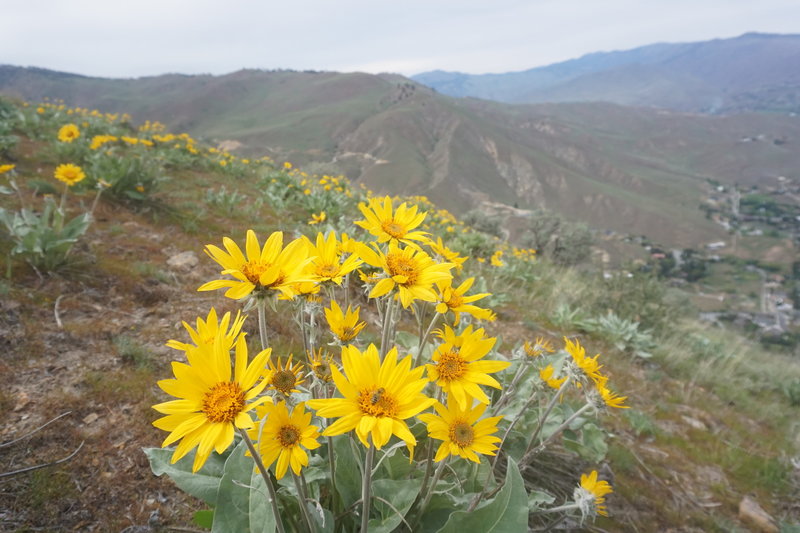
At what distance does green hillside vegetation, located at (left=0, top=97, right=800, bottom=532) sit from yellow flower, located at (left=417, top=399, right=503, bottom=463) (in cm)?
74

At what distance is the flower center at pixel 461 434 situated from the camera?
48.2 inches

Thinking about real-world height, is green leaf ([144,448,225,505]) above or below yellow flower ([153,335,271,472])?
below

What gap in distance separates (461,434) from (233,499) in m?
0.83

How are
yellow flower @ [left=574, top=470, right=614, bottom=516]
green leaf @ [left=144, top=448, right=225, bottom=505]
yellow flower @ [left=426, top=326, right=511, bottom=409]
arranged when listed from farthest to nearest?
1. yellow flower @ [left=574, top=470, right=614, bottom=516]
2. green leaf @ [left=144, top=448, right=225, bottom=505]
3. yellow flower @ [left=426, top=326, right=511, bottom=409]

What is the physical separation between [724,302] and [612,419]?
6143 cm

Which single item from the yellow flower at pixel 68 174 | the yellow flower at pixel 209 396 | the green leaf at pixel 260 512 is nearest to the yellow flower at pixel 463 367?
the yellow flower at pixel 209 396

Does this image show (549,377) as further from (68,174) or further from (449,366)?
(68,174)

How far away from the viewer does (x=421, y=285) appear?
1.21m

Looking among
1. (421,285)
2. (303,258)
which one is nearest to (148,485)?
Answer: (303,258)

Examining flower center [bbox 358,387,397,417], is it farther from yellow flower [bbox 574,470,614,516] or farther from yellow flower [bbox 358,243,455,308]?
yellow flower [bbox 574,470,614,516]

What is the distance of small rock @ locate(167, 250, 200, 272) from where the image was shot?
3.92 m

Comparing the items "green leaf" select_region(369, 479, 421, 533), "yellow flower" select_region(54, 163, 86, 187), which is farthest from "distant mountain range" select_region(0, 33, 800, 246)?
"green leaf" select_region(369, 479, 421, 533)

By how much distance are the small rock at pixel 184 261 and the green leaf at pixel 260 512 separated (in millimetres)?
3185

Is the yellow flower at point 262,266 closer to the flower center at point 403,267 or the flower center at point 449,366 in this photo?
the flower center at point 403,267
